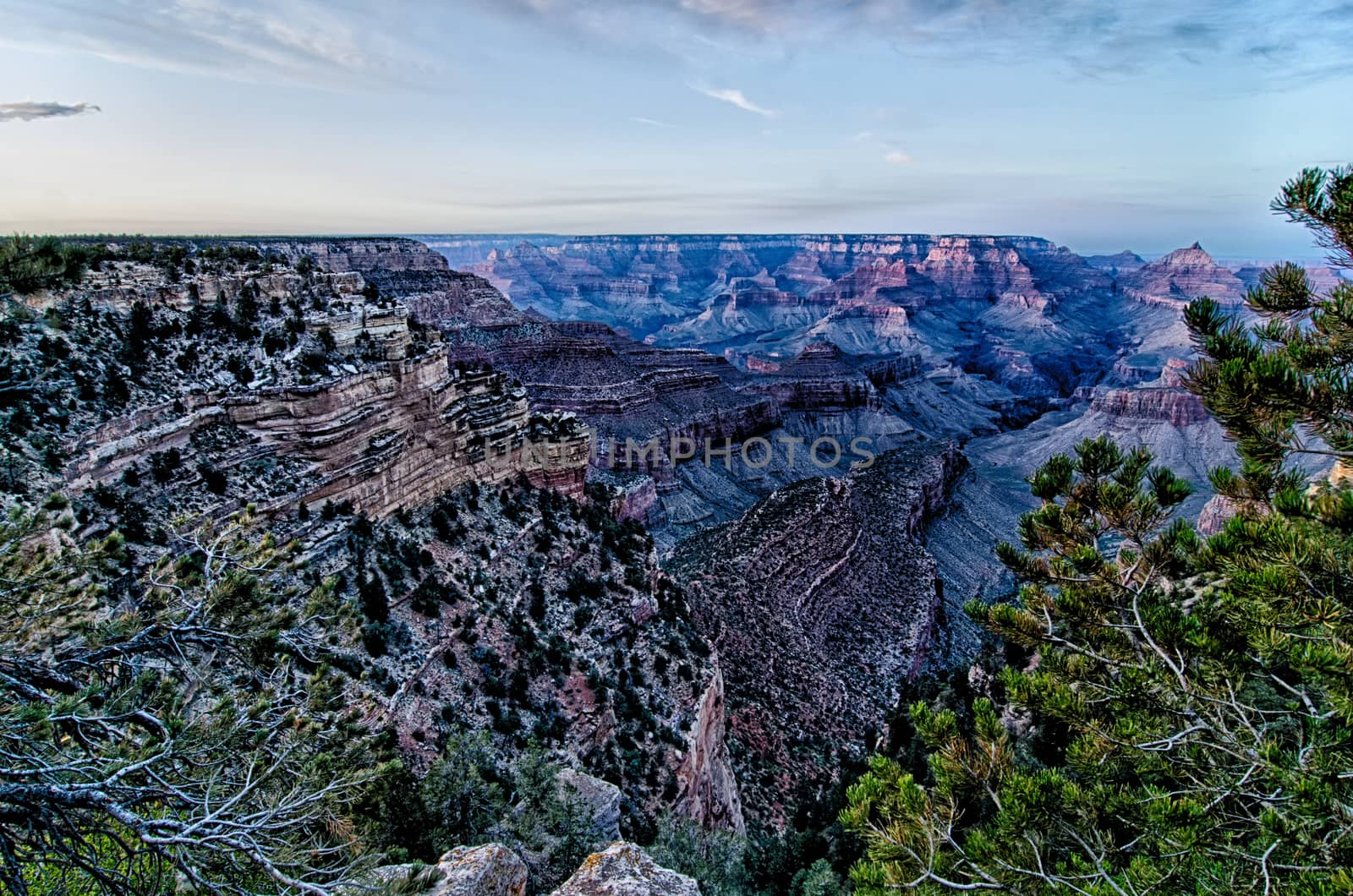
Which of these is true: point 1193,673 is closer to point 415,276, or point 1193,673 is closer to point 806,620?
point 806,620

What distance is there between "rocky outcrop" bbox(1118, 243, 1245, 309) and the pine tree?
184m

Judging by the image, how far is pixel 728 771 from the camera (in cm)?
1848

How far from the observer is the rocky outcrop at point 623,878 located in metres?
7.96

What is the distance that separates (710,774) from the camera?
1689cm

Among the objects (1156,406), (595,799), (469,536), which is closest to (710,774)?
(595,799)

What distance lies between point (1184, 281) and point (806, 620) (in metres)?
194

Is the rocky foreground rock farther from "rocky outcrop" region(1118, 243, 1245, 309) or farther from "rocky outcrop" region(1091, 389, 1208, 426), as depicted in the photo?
"rocky outcrop" region(1118, 243, 1245, 309)

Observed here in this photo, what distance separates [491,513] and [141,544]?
8.81 meters

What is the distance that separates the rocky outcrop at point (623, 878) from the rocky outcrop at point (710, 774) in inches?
264

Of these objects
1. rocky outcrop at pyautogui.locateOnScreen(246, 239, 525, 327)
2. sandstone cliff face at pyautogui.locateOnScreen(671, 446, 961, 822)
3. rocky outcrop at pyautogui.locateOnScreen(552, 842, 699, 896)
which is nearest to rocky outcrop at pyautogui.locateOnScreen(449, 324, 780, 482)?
rocky outcrop at pyautogui.locateOnScreen(246, 239, 525, 327)

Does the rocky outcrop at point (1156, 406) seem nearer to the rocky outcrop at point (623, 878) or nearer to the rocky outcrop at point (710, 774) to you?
the rocky outcrop at point (710, 774)

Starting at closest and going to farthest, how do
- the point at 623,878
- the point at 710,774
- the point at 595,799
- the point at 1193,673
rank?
the point at 1193,673 → the point at 623,878 → the point at 595,799 → the point at 710,774

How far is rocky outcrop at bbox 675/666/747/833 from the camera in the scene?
50.4 feet

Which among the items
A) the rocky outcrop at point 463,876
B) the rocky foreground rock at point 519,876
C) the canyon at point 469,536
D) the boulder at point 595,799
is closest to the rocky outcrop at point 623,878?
the rocky foreground rock at point 519,876
